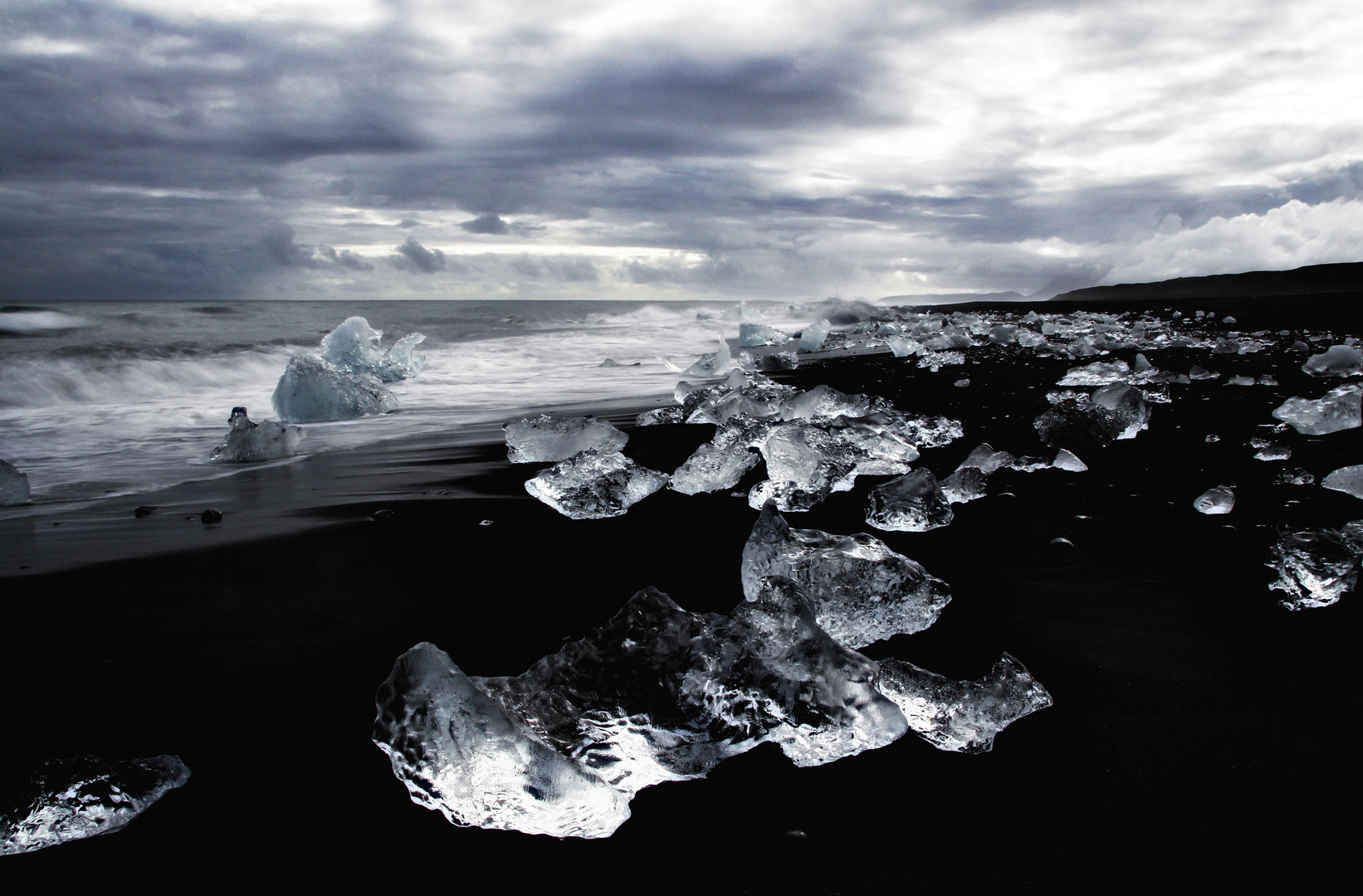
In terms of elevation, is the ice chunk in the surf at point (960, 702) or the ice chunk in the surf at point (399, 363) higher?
the ice chunk in the surf at point (399, 363)

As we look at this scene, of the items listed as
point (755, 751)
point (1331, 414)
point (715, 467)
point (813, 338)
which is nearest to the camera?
point (755, 751)

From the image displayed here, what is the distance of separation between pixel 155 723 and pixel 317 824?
1.72 ft

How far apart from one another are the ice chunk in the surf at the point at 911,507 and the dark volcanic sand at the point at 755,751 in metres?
0.06

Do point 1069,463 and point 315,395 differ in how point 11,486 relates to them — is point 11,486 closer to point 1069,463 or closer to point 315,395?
point 315,395

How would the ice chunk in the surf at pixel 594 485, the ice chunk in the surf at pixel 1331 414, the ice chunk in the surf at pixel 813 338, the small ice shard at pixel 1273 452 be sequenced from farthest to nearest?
1. the ice chunk in the surf at pixel 813 338
2. the ice chunk in the surf at pixel 1331 414
3. the small ice shard at pixel 1273 452
4. the ice chunk in the surf at pixel 594 485

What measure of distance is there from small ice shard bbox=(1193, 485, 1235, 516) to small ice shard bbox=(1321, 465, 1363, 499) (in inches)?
17.8

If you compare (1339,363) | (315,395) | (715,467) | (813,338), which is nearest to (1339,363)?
(1339,363)

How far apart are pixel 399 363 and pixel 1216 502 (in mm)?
8756

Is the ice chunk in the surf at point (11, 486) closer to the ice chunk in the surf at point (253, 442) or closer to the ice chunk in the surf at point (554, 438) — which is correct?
the ice chunk in the surf at point (253, 442)

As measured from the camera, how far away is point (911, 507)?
7.70 ft

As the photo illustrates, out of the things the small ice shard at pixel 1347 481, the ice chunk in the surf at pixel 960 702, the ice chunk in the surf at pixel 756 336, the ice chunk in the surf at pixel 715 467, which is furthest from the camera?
the ice chunk in the surf at pixel 756 336

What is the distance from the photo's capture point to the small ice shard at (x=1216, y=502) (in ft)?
7.71

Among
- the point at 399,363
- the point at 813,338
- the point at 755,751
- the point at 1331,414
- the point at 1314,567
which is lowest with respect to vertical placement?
the point at 755,751

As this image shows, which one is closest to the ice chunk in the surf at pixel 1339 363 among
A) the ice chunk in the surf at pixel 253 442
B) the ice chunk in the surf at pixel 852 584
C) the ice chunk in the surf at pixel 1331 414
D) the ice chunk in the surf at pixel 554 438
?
the ice chunk in the surf at pixel 1331 414
